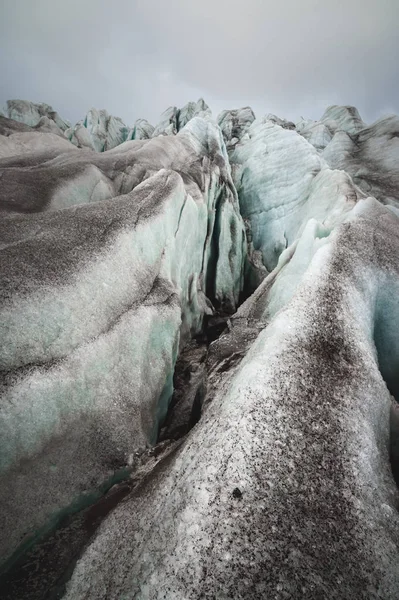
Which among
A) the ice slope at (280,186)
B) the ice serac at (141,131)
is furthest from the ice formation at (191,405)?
the ice serac at (141,131)

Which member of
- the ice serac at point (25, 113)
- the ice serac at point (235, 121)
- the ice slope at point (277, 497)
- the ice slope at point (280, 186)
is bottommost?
the ice slope at point (277, 497)

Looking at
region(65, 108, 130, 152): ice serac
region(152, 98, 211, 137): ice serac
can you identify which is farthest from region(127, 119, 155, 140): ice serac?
region(65, 108, 130, 152): ice serac

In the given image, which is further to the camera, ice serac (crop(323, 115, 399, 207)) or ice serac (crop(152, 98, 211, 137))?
ice serac (crop(152, 98, 211, 137))

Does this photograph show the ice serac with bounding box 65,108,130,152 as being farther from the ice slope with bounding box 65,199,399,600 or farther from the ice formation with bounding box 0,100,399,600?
the ice slope with bounding box 65,199,399,600

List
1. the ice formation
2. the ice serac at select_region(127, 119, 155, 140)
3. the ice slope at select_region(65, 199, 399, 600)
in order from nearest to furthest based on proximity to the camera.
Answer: the ice slope at select_region(65, 199, 399, 600) → the ice formation → the ice serac at select_region(127, 119, 155, 140)

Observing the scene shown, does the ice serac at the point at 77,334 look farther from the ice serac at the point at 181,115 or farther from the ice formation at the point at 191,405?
the ice serac at the point at 181,115

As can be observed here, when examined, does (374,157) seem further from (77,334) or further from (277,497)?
(277,497)
